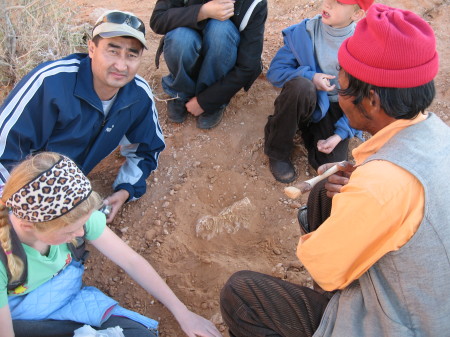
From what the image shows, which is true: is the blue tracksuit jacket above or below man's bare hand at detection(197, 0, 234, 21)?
below

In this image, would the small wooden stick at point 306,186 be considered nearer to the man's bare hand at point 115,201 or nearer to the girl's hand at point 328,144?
the girl's hand at point 328,144

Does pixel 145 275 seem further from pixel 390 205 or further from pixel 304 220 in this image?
pixel 390 205

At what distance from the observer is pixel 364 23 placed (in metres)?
1.47

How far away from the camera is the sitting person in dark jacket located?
2744mm

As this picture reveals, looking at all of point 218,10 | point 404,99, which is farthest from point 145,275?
point 218,10

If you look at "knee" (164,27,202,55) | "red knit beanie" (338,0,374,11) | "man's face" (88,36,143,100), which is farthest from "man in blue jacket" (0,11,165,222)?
"red knit beanie" (338,0,374,11)

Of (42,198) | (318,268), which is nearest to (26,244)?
(42,198)

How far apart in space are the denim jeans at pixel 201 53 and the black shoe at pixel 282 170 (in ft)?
2.12

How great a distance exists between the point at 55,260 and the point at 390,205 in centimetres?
123

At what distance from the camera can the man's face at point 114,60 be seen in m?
2.17

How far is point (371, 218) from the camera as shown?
1.25 meters

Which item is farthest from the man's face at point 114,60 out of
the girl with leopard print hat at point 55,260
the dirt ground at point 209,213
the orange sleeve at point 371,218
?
the orange sleeve at point 371,218

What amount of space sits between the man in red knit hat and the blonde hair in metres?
0.75

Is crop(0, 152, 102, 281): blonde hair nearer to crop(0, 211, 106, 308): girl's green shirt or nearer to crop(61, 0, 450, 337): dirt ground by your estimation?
crop(0, 211, 106, 308): girl's green shirt
